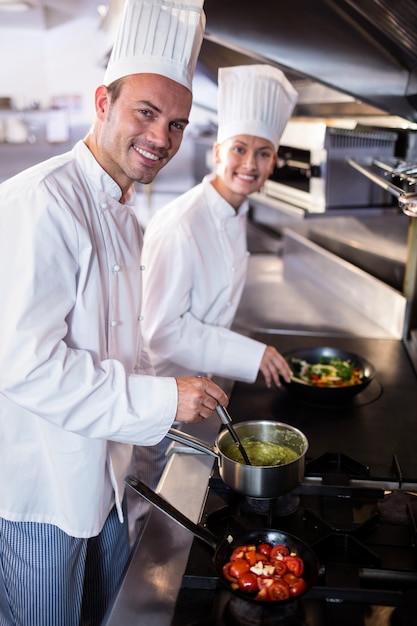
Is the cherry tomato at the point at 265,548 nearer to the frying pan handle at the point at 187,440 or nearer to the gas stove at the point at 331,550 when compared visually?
the gas stove at the point at 331,550

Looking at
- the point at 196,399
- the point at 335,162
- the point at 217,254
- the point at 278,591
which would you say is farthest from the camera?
the point at 335,162

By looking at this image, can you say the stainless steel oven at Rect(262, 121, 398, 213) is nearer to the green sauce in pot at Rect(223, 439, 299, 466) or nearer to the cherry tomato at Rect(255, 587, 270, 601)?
the green sauce in pot at Rect(223, 439, 299, 466)

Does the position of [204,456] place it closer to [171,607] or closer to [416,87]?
[171,607]

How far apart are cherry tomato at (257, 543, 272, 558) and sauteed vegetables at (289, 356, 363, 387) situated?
64cm

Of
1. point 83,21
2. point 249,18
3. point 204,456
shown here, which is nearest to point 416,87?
point 249,18

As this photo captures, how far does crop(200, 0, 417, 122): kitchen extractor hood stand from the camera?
142 cm

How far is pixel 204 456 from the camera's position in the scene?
4.29ft

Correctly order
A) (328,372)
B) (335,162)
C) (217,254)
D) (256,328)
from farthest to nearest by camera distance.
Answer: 1. (256,328)
2. (335,162)
3. (217,254)
4. (328,372)

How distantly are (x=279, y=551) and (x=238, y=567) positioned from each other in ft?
0.24

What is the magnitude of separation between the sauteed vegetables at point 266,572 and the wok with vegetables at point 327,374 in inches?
22.9

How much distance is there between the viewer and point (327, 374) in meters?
1.61

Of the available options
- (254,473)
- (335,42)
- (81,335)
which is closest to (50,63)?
(335,42)

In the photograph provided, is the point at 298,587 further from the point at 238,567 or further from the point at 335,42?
the point at 335,42

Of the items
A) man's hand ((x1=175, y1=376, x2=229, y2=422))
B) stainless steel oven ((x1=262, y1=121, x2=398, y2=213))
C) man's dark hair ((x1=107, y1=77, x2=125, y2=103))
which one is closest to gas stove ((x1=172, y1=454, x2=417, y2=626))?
man's hand ((x1=175, y1=376, x2=229, y2=422))
